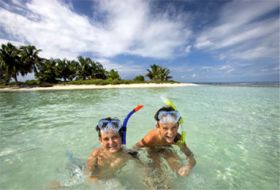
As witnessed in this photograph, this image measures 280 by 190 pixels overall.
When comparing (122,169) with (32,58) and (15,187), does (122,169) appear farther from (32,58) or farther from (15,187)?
(32,58)

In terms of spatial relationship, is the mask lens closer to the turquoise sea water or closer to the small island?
the turquoise sea water

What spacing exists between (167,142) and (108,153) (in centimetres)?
118

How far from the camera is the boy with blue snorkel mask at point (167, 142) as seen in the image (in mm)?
2680

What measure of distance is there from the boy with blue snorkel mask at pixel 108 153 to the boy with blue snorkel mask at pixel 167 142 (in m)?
0.57

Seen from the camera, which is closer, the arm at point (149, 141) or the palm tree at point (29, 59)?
the arm at point (149, 141)

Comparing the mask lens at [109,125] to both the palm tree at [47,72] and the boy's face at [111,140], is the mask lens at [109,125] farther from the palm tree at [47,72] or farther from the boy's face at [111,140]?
the palm tree at [47,72]

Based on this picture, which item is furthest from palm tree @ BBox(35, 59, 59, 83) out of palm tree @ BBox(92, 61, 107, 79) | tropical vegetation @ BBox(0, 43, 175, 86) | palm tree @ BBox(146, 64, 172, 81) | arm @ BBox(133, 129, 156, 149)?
arm @ BBox(133, 129, 156, 149)

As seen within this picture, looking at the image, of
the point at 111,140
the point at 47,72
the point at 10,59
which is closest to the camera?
the point at 111,140

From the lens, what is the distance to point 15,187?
2752 mm

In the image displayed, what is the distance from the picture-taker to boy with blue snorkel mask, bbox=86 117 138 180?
2.48 meters

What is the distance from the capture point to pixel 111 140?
8.09ft

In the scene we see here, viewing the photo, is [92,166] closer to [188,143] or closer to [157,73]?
[188,143]

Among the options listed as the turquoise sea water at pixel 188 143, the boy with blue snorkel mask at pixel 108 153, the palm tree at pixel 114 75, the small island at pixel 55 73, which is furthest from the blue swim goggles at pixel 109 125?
the palm tree at pixel 114 75

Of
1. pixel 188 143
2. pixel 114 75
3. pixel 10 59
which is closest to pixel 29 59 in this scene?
pixel 10 59
